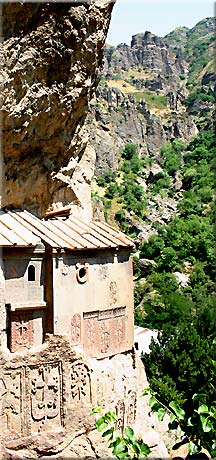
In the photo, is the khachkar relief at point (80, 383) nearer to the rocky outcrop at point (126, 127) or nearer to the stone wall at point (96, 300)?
the stone wall at point (96, 300)

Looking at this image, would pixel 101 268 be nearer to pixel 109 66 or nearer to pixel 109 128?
pixel 109 128

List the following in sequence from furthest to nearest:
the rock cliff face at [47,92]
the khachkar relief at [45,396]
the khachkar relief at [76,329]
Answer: the khachkar relief at [76,329] → the khachkar relief at [45,396] → the rock cliff face at [47,92]

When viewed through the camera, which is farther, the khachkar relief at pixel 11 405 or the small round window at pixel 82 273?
the small round window at pixel 82 273

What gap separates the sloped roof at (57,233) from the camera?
24.9 ft

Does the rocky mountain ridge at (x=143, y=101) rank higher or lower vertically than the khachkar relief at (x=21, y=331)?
higher

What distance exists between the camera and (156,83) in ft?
318

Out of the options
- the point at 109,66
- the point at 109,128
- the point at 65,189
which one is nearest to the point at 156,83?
the point at 109,66

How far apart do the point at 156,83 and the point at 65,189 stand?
91259 millimetres

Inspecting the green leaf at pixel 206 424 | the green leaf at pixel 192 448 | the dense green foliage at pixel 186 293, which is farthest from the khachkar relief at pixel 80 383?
the green leaf at pixel 206 424

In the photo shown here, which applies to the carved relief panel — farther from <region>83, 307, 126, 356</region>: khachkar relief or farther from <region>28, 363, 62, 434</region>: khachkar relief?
<region>28, 363, 62, 434</region>: khachkar relief

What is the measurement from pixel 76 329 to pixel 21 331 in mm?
819

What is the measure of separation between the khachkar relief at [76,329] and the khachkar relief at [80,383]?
11.5 inches

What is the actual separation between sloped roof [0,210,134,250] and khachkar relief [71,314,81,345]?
3.12 feet

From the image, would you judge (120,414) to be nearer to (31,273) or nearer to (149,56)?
(31,273)
